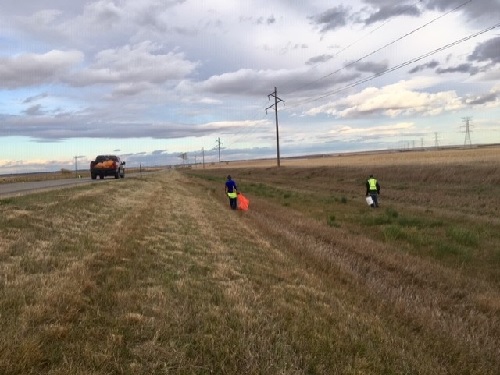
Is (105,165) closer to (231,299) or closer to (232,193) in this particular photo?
(232,193)

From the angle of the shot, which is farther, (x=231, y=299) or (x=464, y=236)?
(x=464, y=236)

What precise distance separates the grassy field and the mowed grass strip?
0.07ft

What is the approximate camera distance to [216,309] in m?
5.63

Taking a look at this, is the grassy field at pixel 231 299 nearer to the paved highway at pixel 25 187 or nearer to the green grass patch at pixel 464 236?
the green grass patch at pixel 464 236

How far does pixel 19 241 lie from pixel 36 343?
16.1ft

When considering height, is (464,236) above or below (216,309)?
below

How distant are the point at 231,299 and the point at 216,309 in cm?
47

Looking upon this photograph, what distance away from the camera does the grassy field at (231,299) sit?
438 centimetres

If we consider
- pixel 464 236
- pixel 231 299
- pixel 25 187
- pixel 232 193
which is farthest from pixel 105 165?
pixel 231 299

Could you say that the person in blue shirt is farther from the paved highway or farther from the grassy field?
the paved highway

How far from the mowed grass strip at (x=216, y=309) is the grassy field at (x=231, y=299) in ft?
0.07

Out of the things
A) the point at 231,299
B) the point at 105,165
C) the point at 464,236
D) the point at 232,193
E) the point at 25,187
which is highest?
the point at 105,165

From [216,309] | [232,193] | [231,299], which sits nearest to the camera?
[216,309]

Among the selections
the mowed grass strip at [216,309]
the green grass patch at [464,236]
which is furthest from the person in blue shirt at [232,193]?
the mowed grass strip at [216,309]
